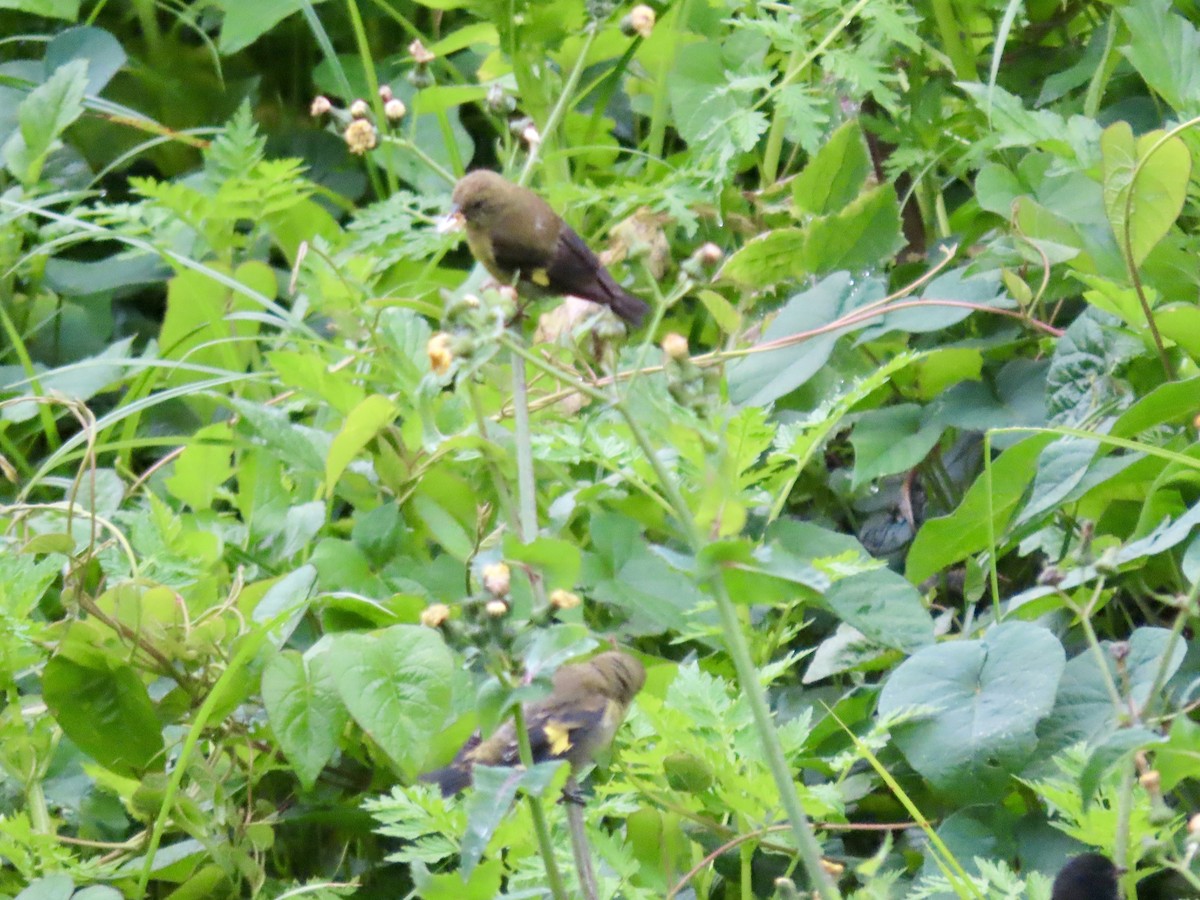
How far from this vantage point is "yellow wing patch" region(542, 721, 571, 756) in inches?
31.3

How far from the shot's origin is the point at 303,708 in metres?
0.98

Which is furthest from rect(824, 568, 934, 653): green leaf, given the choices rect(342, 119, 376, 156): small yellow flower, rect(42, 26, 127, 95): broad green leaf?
rect(42, 26, 127, 95): broad green leaf

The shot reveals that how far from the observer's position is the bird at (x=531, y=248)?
3.25 feet

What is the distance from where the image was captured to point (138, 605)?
1.06m

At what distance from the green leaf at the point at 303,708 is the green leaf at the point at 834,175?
71 cm

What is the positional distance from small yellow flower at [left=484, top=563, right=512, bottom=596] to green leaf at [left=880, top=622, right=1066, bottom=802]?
34 cm

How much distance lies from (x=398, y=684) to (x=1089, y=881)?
1.49 ft

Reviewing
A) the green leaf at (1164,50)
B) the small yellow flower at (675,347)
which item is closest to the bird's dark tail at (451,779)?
the small yellow flower at (675,347)

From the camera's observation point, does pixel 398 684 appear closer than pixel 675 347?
No

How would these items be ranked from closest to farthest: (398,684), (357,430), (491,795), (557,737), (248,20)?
(491,795), (557,737), (398,684), (357,430), (248,20)

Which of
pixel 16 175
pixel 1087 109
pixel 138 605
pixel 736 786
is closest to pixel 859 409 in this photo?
pixel 1087 109

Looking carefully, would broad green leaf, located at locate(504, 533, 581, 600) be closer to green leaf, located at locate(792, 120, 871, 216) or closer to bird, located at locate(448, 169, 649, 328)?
bird, located at locate(448, 169, 649, 328)

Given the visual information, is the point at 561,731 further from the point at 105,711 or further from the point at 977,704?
the point at 105,711

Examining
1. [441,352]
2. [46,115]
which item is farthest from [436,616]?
[46,115]
